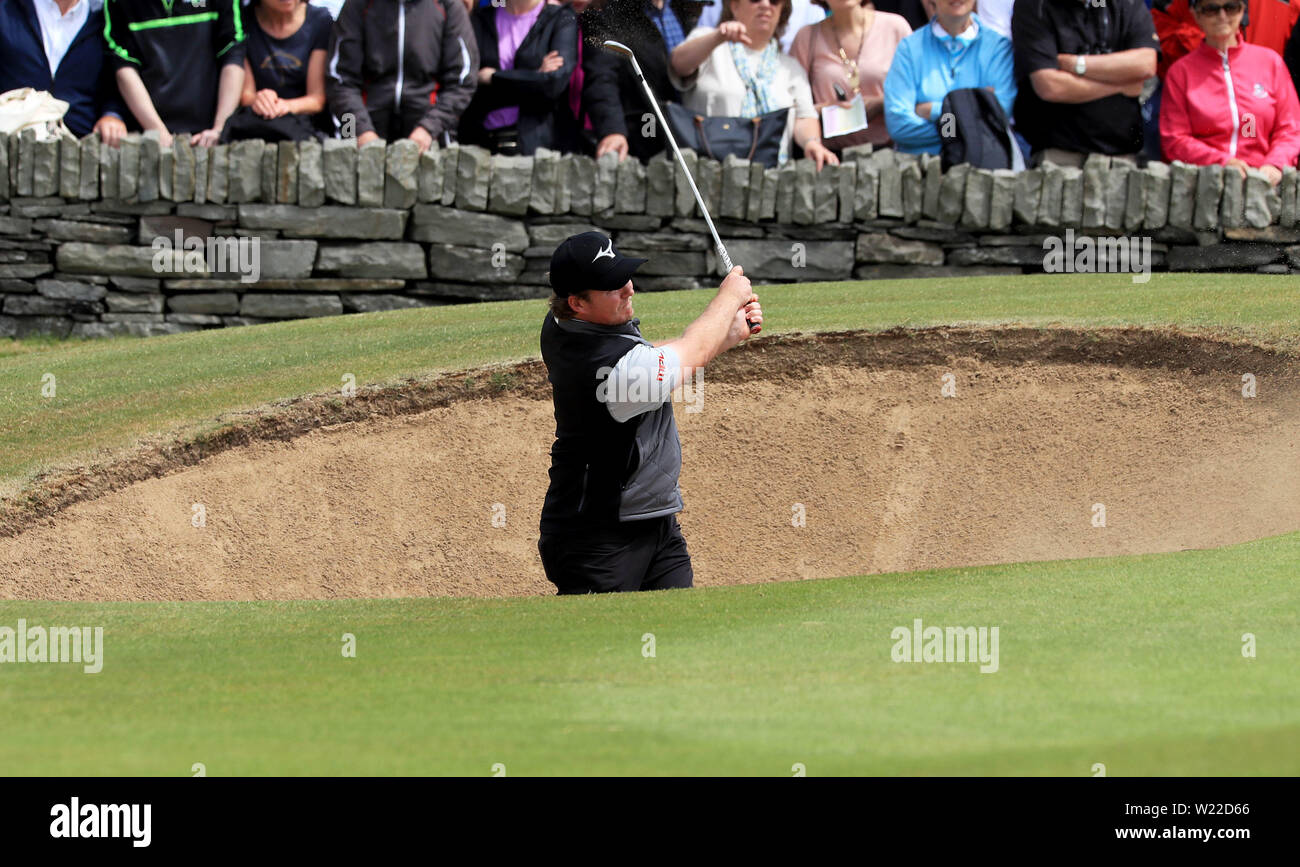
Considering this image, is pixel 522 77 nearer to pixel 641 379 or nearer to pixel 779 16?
pixel 779 16

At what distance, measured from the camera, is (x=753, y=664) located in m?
4.96

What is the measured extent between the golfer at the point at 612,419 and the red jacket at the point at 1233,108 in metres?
8.08

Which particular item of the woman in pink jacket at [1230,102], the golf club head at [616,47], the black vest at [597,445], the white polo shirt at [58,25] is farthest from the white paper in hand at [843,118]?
the black vest at [597,445]

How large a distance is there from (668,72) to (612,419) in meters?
7.30

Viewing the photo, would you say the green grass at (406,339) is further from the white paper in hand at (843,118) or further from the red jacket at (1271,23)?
the red jacket at (1271,23)

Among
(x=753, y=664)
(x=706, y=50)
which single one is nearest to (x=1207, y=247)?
(x=706, y=50)

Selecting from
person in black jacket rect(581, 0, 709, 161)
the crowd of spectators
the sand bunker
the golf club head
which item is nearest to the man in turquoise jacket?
the crowd of spectators

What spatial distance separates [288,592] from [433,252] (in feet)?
18.3

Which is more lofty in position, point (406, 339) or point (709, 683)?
point (406, 339)

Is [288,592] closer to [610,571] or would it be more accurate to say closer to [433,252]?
[610,571]

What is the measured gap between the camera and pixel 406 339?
1078 cm

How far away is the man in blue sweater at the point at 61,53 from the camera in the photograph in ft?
42.9

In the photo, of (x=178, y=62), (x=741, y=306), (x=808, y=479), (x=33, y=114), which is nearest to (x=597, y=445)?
(x=741, y=306)

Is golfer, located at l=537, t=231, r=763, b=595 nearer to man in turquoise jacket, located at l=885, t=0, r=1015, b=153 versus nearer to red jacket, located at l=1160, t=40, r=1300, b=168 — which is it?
man in turquoise jacket, located at l=885, t=0, r=1015, b=153
